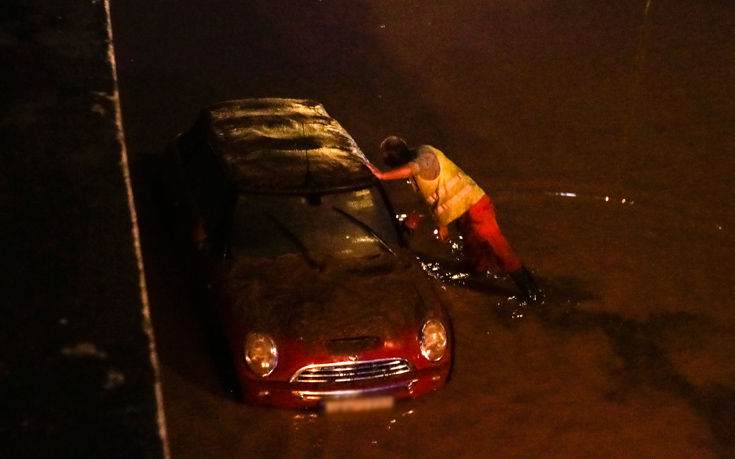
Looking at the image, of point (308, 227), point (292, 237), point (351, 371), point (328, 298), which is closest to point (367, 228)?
point (308, 227)

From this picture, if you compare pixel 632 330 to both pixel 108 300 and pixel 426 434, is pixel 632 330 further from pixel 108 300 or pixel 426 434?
pixel 108 300

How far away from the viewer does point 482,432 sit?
6117 mm

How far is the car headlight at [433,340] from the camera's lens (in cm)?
612

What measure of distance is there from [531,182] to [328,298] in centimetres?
452

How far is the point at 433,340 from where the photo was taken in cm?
614

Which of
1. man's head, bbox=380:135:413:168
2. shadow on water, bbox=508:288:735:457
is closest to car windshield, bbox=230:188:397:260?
man's head, bbox=380:135:413:168

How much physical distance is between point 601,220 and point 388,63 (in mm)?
5396

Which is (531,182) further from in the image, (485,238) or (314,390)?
(314,390)

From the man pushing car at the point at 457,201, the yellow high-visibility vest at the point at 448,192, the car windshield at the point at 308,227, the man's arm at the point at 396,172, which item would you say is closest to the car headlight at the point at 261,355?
the car windshield at the point at 308,227

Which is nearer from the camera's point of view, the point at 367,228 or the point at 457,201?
the point at 367,228

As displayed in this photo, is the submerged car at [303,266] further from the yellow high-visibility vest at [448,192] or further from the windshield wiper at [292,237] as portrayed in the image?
the yellow high-visibility vest at [448,192]

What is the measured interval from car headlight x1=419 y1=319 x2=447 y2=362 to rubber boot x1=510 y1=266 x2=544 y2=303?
1.76 meters

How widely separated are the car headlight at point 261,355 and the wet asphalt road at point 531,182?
430 millimetres

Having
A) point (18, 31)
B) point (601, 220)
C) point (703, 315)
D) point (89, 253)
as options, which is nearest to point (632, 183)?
point (601, 220)
